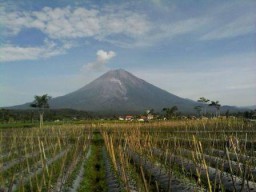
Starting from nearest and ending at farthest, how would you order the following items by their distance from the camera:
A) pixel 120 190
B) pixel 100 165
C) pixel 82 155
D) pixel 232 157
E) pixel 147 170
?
pixel 120 190 → pixel 147 170 → pixel 232 157 → pixel 100 165 → pixel 82 155

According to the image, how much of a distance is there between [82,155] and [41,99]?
5672 cm

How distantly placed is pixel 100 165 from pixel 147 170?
4.84 metres

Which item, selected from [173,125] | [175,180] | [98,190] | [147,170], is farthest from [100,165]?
[173,125]

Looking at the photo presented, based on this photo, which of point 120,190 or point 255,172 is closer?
point 120,190

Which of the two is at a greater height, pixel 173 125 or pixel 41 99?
pixel 41 99

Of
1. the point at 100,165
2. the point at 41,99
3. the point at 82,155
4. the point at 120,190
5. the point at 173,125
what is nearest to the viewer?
the point at 120,190

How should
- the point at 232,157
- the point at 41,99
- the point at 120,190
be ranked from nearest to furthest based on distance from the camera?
the point at 120,190
the point at 232,157
the point at 41,99

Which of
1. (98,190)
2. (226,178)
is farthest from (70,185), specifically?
(226,178)

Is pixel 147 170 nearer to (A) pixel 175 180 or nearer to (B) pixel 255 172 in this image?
(A) pixel 175 180

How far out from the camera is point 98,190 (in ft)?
43.3

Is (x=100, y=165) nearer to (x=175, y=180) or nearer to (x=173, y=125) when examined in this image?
(x=175, y=180)

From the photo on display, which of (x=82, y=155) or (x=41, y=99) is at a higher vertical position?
(x=41, y=99)

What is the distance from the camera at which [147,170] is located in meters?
15.3

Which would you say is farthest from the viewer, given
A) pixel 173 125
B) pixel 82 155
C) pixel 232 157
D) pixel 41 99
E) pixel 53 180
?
pixel 41 99
